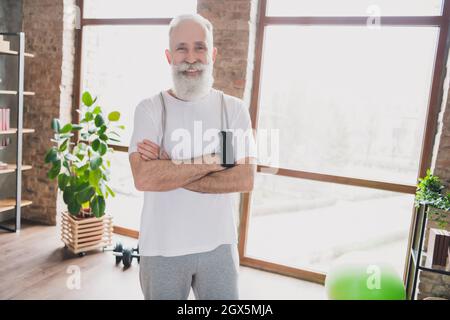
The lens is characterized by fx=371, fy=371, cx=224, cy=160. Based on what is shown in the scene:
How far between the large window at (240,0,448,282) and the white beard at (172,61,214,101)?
1.64 metres

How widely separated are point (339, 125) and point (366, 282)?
134cm

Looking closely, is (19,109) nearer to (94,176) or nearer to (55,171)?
(55,171)

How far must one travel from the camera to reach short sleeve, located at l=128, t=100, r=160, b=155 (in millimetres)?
1572

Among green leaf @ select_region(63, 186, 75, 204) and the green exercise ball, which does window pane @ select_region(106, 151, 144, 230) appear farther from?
the green exercise ball

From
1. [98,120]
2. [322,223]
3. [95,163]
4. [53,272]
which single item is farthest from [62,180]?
[322,223]

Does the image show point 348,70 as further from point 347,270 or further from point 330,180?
point 347,270

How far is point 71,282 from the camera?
2.87m

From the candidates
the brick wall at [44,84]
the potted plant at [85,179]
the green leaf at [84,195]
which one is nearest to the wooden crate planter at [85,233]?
the potted plant at [85,179]

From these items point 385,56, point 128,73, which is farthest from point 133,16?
point 385,56

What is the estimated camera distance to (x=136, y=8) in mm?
3686

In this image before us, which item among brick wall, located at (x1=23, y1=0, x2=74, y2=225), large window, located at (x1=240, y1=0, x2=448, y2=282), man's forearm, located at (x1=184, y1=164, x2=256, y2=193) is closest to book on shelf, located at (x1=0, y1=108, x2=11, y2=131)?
brick wall, located at (x1=23, y1=0, x2=74, y2=225)
